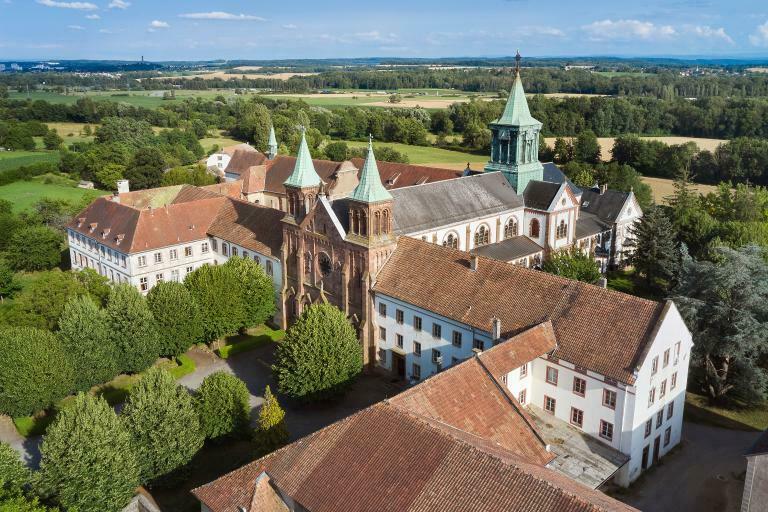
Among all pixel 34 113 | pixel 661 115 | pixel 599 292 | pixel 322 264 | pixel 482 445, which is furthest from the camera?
pixel 34 113

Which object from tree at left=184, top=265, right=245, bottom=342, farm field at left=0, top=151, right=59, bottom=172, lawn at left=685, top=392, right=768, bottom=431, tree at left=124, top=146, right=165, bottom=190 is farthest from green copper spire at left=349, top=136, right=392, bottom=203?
farm field at left=0, top=151, right=59, bottom=172

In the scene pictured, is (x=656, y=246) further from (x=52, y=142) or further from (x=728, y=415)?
(x=52, y=142)

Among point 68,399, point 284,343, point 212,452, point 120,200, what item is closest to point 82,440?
point 212,452

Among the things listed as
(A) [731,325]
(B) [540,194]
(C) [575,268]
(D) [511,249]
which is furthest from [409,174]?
(A) [731,325]

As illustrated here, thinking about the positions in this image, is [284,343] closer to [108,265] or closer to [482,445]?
[482,445]

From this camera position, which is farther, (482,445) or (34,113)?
(34,113)

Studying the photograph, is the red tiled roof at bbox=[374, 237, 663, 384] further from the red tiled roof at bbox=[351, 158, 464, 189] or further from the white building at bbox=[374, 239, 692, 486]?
the red tiled roof at bbox=[351, 158, 464, 189]
